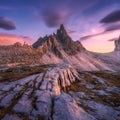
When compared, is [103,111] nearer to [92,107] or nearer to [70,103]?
[92,107]

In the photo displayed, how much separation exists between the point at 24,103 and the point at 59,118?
9341 mm

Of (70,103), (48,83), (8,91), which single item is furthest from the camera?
(48,83)

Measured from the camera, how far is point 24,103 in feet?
130

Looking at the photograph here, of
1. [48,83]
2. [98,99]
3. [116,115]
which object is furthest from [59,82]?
[116,115]

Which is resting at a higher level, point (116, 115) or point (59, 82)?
point (59, 82)

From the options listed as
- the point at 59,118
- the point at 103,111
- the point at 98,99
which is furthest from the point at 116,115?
the point at 59,118

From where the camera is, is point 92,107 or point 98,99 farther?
point 98,99

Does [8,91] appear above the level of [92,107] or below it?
above

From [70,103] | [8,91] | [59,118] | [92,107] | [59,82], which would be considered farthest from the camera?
[59,82]

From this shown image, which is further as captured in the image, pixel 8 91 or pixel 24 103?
pixel 8 91

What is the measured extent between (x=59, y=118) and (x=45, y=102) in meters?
6.61

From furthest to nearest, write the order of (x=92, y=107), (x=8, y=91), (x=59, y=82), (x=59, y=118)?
1. (x=59, y=82)
2. (x=8, y=91)
3. (x=92, y=107)
4. (x=59, y=118)

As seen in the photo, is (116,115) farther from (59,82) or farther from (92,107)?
(59,82)

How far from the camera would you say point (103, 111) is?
134 feet
